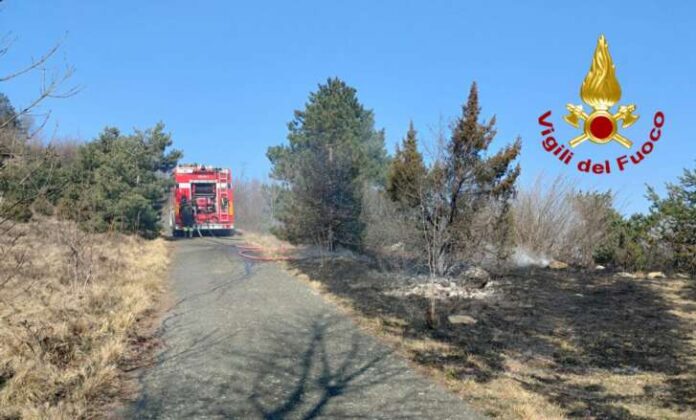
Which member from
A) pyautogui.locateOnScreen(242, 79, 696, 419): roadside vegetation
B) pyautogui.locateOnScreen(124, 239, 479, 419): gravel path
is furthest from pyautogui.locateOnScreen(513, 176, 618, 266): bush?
pyautogui.locateOnScreen(124, 239, 479, 419): gravel path

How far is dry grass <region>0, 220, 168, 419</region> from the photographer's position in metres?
5.68

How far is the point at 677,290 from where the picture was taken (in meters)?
14.9

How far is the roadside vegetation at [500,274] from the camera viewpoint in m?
6.88

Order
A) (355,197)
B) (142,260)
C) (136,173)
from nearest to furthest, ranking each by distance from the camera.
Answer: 1. (142,260)
2. (355,197)
3. (136,173)

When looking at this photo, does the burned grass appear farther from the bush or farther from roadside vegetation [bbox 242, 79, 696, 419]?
the bush

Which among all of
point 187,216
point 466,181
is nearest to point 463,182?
point 466,181

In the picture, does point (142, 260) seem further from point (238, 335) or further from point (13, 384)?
→ point (13, 384)

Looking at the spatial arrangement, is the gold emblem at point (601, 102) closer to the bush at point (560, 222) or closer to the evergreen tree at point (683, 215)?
the evergreen tree at point (683, 215)

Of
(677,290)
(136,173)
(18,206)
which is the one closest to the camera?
(18,206)

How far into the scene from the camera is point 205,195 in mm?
29281

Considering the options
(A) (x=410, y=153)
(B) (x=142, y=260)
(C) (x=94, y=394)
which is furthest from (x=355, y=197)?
(C) (x=94, y=394)

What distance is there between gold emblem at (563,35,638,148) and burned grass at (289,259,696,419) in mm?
2986

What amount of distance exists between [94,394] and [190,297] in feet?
22.0

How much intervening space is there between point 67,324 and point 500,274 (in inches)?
531
